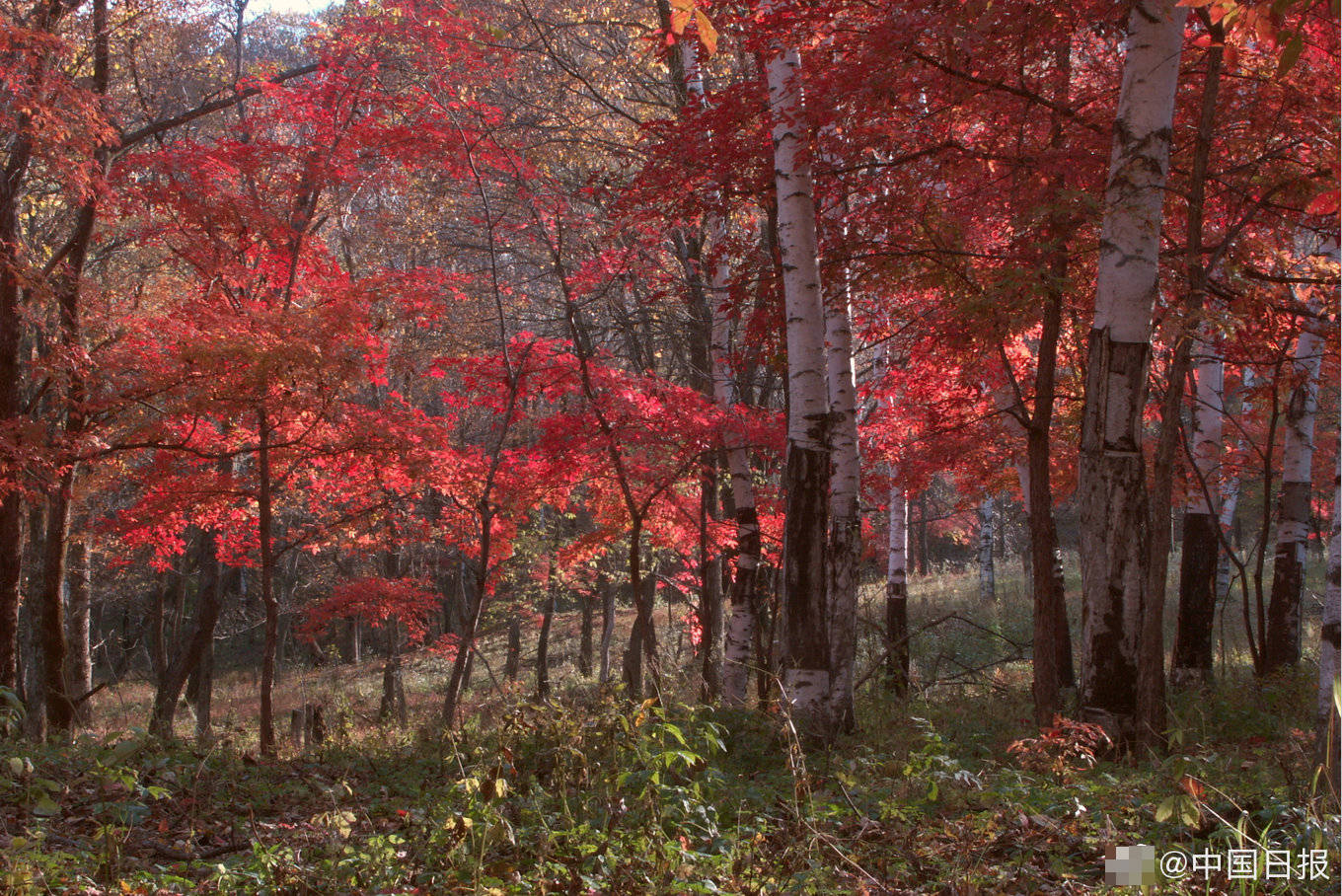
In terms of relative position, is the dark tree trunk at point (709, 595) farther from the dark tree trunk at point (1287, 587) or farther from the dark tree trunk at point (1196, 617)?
the dark tree trunk at point (1287, 587)

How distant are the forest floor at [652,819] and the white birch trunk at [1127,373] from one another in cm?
45

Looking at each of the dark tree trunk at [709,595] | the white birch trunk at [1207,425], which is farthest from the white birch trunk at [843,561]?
the white birch trunk at [1207,425]

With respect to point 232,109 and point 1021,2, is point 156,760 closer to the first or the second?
point 1021,2

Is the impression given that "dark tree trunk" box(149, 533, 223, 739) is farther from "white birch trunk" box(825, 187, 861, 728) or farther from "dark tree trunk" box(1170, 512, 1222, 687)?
"dark tree trunk" box(1170, 512, 1222, 687)

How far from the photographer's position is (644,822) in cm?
303

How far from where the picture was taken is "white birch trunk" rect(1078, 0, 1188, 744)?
480cm

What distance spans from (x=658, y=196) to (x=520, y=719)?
4.83 metres

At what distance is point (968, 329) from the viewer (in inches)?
263

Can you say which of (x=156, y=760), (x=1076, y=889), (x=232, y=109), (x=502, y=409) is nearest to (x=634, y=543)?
(x=502, y=409)

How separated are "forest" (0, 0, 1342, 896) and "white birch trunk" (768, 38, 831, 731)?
25mm

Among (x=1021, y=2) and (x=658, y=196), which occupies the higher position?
(x=1021, y=2)

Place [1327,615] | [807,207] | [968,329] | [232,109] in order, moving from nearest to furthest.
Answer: [1327,615] → [807,207] → [968,329] → [232,109]

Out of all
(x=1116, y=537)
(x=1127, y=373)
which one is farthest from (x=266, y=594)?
(x=1127, y=373)

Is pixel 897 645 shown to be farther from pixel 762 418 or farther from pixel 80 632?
pixel 80 632
